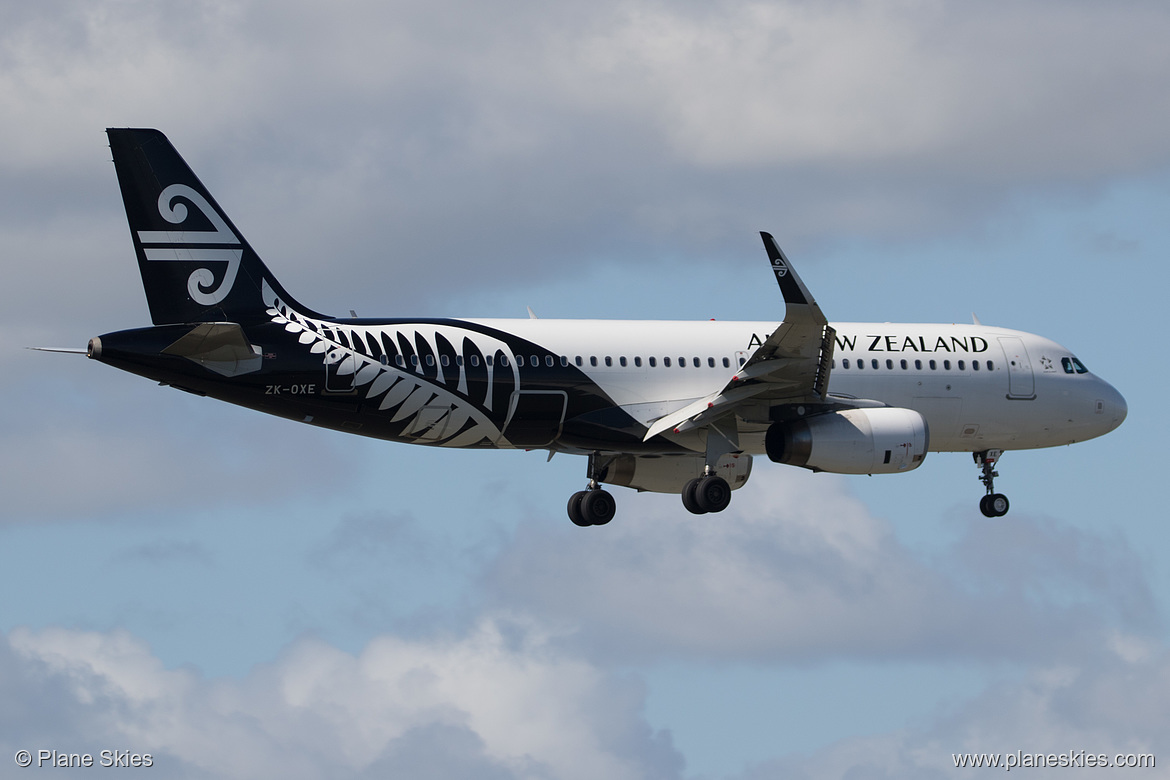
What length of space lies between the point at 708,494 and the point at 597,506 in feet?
11.6

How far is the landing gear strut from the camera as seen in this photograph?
40.1 meters

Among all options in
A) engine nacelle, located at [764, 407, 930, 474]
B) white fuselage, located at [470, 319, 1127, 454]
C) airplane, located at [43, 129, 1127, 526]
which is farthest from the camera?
white fuselage, located at [470, 319, 1127, 454]

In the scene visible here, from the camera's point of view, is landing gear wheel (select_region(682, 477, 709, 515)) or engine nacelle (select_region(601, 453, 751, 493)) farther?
engine nacelle (select_region(601, 453, 751, 493))

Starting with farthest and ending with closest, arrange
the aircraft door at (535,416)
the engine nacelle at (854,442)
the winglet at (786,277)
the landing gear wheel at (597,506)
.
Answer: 1. the landing gear wheel at (597,506)
2. the engine nacelle at (854,442)
3. the aircraft door at (535,416)
4. the winglet at (786,277)

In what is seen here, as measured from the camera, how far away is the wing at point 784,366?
110 feet

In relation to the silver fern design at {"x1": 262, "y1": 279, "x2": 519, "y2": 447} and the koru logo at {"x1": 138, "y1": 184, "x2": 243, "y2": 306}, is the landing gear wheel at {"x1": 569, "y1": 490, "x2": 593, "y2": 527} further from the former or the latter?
the koru logo at {"x1": 138, "y1": 184, "x2": 243, "y2": 306}

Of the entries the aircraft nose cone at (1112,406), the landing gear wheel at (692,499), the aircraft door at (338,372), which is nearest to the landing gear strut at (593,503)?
the landing gear wheel at (692,499)

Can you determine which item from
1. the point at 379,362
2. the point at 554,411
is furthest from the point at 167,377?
the point at 554,411

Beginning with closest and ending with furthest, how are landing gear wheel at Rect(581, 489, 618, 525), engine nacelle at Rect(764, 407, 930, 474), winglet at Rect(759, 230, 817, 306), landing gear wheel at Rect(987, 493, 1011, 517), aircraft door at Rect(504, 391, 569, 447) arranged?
winglet at Rect(759, 230, 817, 306) < aircraft door at Rect(504, 391, 569, 447) < engine nacelle at Rect(764, 407, 930, 474) < landing gear wheel at Rect(581, 489, 618, 525) < landing gear wheel at Rect(987, 493, 1011, 517)

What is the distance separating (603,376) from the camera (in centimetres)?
3650

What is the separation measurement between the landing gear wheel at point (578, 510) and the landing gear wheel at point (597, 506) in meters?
0.06

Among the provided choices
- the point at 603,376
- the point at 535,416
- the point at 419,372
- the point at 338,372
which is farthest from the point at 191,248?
the point at 603,376

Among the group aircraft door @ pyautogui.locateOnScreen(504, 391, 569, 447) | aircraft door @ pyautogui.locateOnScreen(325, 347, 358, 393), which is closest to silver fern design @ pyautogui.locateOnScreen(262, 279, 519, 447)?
aircraft door @ pyautogui.locateOnScreen(325, 347, 358, 393)

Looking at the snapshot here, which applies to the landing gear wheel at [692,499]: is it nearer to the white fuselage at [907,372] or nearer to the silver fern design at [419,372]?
the white fuselage at [907,372]
